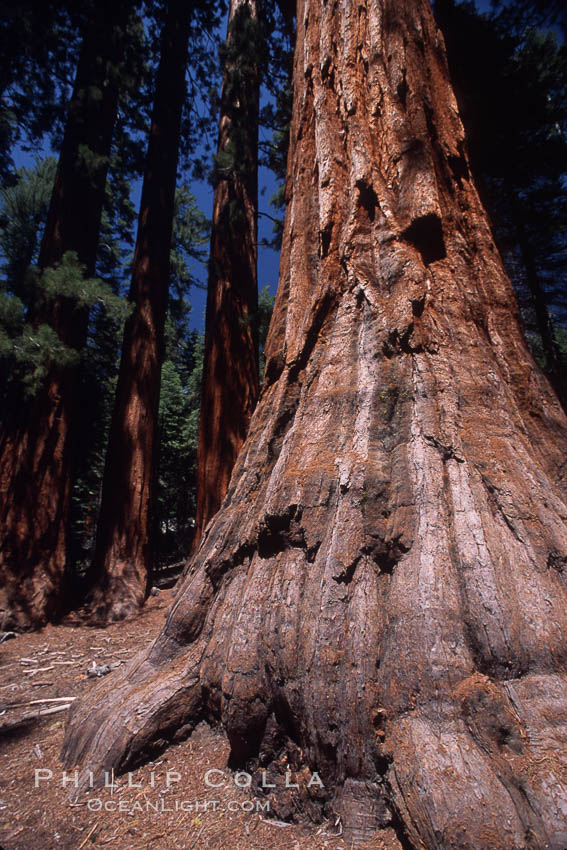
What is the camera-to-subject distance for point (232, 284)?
5.77 meters

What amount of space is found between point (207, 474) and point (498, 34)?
25.4 feet

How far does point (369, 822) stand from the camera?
142cm

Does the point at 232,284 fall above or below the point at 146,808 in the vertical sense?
above

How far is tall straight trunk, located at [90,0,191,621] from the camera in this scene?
5.48 meters

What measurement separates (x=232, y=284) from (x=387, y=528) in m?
4.78

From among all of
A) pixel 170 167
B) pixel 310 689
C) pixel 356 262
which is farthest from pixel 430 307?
pixel 170 167

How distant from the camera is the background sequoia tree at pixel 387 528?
1394 millimetres

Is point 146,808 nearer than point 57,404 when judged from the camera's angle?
Yes

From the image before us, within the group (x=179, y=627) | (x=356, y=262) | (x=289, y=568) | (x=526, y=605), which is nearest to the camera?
(x=526, y=605)

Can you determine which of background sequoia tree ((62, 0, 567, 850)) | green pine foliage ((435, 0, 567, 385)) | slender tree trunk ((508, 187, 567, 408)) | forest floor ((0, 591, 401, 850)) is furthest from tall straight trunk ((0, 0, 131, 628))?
slender tree trunk ((508, 187, 567, 408))

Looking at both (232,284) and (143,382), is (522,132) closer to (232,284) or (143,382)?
(232,284)

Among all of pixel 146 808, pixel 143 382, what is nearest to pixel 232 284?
pixel 143 382

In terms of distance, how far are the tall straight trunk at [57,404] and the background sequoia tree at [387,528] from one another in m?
3.23

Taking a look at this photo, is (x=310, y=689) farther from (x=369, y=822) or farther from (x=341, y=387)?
(x=341, y=387)
